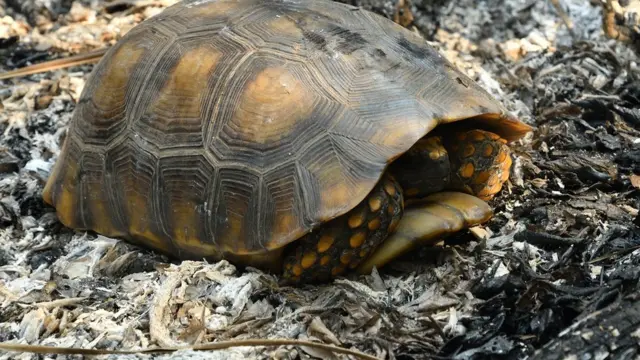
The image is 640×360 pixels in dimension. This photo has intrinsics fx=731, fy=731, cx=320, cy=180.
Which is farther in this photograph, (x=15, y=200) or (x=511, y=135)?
(x=15, y=200)

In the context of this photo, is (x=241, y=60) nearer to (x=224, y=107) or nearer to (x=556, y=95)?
(x=224, y=107)

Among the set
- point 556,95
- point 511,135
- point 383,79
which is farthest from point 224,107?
point 556,95

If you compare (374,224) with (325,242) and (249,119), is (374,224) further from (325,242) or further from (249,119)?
(249,119)

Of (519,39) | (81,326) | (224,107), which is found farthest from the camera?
(519,39)

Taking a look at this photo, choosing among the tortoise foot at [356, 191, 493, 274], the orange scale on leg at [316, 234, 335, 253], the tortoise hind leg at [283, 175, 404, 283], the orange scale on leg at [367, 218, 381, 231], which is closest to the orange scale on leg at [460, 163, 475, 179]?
the tortoise foot at [356, 191, 493, 274]

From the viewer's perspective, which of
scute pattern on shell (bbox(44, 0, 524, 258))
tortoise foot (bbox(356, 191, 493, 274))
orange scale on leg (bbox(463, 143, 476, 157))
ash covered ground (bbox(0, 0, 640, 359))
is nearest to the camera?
ash covered ground (bbox(0, 0, 640, 359))

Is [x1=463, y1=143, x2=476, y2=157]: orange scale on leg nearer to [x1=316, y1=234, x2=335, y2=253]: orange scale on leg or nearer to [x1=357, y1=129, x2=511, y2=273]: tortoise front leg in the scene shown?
[x1=357, y1=129, x2=511, y2=273]: tortoise front leg

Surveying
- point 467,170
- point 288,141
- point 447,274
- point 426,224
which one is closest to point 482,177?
point 467,170
